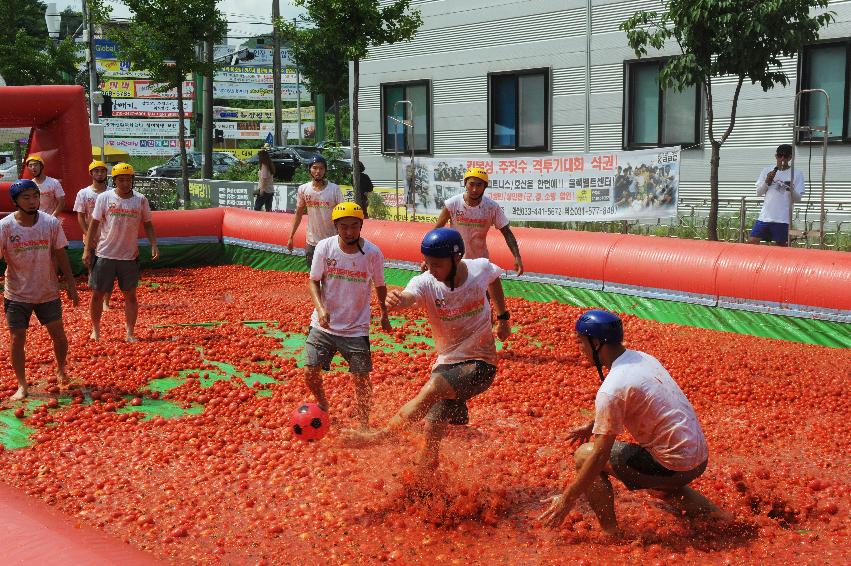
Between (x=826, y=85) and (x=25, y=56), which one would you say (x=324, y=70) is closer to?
(x=25, y=56)

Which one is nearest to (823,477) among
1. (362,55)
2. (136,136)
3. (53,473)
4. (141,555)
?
(141,555)

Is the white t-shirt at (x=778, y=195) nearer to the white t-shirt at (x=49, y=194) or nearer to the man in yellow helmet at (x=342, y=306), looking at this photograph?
the man in yellow helmet at (x=342, y=306)

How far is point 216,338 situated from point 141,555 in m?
7.05

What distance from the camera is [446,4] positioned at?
972 inches

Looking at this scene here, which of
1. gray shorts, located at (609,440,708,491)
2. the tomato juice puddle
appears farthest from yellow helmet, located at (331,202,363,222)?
gray shorts, located at (609,440,708,491)

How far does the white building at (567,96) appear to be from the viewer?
18031 mm

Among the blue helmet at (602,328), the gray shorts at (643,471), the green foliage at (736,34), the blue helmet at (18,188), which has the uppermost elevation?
the green foliage at (736,34)

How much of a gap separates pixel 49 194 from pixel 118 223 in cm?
516

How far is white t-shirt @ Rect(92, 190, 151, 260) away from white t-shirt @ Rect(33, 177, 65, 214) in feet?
15.8

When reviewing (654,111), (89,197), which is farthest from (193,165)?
(89,197)

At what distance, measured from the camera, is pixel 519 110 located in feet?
76.5

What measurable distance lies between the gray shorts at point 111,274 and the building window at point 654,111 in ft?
42.0

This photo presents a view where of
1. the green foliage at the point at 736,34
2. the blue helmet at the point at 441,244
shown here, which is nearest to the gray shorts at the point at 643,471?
the blue helmet at the point at 441,244

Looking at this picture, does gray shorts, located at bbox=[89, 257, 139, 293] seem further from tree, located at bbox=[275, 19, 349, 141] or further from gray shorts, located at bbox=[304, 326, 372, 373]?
tree, located at bbox=[275, 19, 349, 141]
